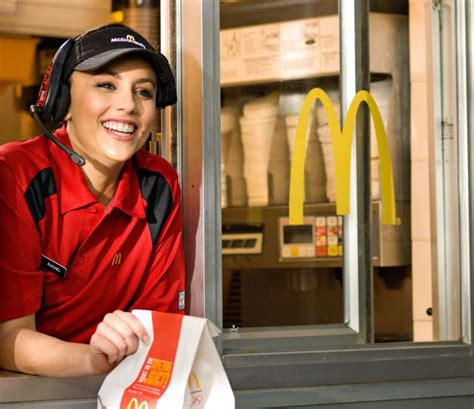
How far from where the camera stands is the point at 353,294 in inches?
77.2

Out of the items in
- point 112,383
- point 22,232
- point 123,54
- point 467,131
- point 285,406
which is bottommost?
point 285,406

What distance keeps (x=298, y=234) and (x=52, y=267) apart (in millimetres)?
1512

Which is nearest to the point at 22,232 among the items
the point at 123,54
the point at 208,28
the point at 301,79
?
the point at 123,54

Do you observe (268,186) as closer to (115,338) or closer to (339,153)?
(339,153)

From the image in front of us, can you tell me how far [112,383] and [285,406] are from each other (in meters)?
0.46

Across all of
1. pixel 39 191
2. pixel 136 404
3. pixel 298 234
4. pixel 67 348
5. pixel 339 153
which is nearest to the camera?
pixel 136 404

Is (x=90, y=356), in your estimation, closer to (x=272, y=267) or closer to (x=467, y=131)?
(x=467, y=131)

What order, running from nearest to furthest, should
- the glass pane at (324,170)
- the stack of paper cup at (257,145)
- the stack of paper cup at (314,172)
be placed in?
the glass pane at (324,170) → the stack of paper cup at (314,172) → the stack of paper cup at (257,145)

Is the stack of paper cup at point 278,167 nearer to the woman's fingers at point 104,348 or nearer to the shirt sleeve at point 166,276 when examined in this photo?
the shirt sleeve at point 166,276

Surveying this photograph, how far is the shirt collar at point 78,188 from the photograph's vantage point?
5.26 ft

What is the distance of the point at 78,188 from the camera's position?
5.31 feet

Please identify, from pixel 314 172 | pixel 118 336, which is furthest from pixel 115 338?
pixel 314 172

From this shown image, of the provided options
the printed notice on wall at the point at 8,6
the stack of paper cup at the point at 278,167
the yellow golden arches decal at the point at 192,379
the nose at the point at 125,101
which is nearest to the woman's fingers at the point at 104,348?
the yellow golden arches decal at the point at 192,379

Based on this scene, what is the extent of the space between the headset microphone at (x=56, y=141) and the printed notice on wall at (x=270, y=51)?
1237mm
